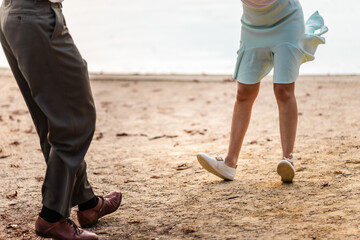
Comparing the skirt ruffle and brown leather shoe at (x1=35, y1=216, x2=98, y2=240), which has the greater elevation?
the skirt ruffle

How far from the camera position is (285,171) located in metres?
3.80

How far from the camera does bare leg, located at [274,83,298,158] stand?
3.83 metres

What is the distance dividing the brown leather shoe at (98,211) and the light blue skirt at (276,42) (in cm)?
130

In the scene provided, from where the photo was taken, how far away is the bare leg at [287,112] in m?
3.83

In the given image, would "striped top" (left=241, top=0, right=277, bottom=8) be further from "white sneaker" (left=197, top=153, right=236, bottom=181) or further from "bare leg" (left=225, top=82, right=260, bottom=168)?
"white sneaker" (left=197, top=153, right=236, bottom=181)

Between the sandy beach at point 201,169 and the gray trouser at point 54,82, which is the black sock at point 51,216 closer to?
the gray trouser at point 54,82

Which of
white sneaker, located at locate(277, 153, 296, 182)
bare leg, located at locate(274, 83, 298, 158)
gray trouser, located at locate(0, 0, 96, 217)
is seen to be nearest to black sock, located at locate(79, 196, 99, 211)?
gray trouser, located at locate(0, 0, 96, 217)

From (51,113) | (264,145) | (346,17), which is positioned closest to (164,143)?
(264,145)

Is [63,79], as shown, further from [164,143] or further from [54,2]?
[164,143]

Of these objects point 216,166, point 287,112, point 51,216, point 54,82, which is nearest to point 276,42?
point 287,112

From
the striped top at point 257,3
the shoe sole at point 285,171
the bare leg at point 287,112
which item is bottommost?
the shoe sole at point 285,171

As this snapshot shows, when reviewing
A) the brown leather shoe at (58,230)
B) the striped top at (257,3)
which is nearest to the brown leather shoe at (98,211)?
the brown leather shoe at (58,230)

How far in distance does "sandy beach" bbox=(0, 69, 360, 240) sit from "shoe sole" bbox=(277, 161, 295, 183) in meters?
0.08

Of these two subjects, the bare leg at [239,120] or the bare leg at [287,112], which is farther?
the bare leg at [239,120]
